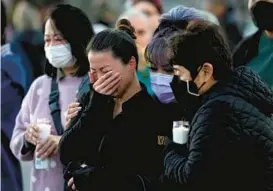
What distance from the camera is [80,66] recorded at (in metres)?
5.23

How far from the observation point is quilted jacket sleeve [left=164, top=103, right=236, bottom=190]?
3.86 meters

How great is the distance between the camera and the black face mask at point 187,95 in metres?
4.07

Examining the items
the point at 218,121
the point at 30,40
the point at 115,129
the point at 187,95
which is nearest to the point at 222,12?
the point at 30,40

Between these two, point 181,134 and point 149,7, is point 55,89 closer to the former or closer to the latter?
point 181,134

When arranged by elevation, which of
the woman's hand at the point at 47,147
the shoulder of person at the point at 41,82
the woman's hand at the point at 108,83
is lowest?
the woman's hand at the point at 47,147

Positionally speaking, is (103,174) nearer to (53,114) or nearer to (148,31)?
(53,114)

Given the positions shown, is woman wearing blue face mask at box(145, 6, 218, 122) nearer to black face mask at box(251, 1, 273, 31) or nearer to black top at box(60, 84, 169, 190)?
black top at box(60, 84, 169, 190)

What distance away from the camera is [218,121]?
12.7 ft

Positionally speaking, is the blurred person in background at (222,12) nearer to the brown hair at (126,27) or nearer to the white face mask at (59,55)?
the white face mask at (59,55)

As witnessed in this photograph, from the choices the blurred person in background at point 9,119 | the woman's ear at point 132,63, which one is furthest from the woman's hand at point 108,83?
the blurred person in background at point 9,119

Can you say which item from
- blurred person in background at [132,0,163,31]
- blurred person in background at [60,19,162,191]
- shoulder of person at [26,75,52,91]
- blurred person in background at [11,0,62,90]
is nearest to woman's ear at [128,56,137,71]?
blurred person in background at [60,19,162,191]

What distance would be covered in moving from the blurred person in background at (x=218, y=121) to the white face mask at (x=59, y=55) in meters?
1.15

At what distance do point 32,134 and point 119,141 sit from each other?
2.75 feet

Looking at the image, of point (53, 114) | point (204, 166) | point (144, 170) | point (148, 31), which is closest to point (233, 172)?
point (204, 166)
